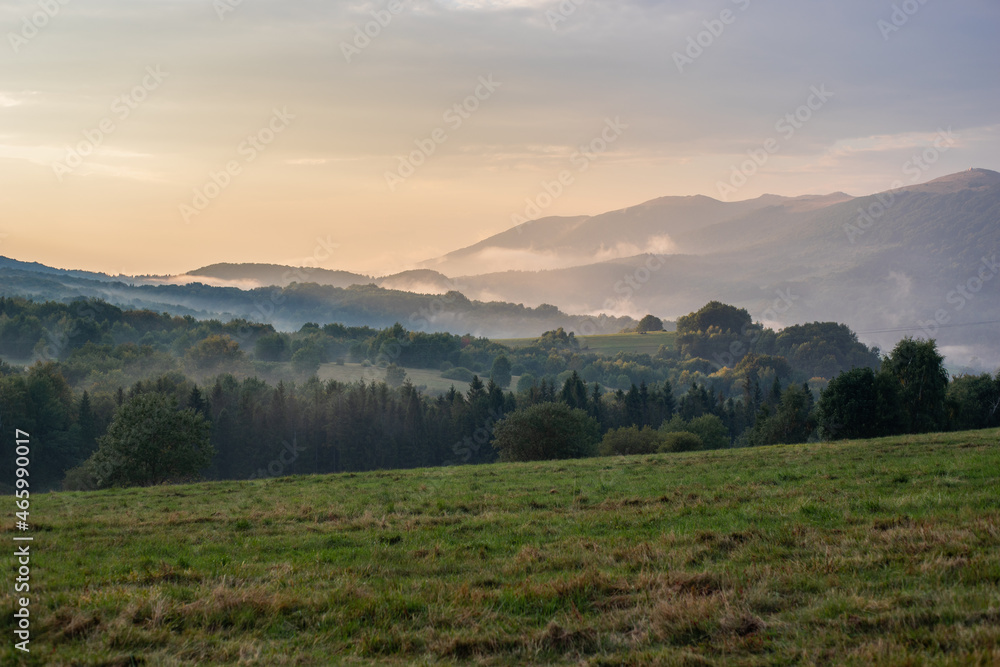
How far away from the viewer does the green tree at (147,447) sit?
5244 centimetres

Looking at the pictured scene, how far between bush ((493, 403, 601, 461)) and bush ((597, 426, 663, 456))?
970 cm

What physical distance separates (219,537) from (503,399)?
4333 inches

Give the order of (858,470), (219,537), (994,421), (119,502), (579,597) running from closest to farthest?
(579,597), (219,537), (858,470), (119,502), (994,421)

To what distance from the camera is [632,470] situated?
99.5 ft

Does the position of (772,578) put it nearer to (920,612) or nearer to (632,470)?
(920,612)

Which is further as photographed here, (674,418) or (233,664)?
(674,418)

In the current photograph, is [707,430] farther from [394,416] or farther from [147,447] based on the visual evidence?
[147,447]

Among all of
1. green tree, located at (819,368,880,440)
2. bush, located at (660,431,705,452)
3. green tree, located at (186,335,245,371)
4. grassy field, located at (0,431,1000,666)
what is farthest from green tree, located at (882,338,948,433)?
green tree, located at (186,335,245,371)

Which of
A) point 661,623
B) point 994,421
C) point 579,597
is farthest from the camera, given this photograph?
point 994,421

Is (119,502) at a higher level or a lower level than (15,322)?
lower

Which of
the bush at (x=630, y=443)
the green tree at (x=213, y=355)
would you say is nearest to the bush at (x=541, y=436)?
the bush at (x=630, y=443)

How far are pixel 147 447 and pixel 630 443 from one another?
52.8 metres

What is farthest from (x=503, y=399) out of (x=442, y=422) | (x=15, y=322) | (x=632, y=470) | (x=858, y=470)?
(x=15, y=322)

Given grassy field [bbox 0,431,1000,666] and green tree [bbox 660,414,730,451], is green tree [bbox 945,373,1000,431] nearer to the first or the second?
green tree [bbox 660,414,730,451]
